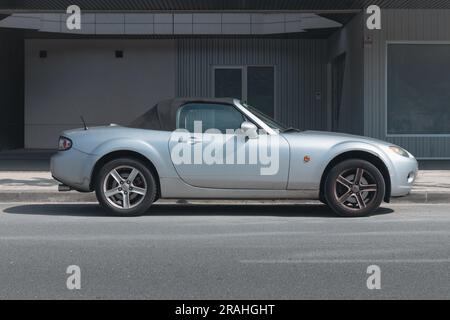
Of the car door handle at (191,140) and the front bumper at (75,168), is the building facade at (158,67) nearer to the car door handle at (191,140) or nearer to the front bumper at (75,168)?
the car door handle at (191,140)

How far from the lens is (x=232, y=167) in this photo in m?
9.46

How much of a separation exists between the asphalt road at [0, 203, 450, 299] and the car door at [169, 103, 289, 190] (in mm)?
511

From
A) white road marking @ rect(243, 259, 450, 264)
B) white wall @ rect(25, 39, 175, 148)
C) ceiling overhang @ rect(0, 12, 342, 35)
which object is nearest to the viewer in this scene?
white road marking @ rect(243, 259, 450, 264)

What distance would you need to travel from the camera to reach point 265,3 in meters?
16.6

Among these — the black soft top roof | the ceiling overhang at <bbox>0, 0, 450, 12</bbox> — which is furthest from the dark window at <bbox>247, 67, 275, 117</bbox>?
the black soft top roof

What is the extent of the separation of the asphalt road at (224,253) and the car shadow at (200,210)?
1.1 inches

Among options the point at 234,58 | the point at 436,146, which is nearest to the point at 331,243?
the point at 436,146

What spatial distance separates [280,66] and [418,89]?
19.7 feet

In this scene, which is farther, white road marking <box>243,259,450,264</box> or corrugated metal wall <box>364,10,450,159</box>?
corrugated metal wall <box>364,10,450,159</box>

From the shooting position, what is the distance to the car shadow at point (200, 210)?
10242 millimetres

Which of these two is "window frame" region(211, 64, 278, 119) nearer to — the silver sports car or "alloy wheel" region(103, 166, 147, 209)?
the silver sports car

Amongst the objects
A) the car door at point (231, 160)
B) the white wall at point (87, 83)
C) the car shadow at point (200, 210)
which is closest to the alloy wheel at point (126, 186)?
the car shadow at point (200, 210)

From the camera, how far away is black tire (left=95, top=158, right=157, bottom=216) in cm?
945
